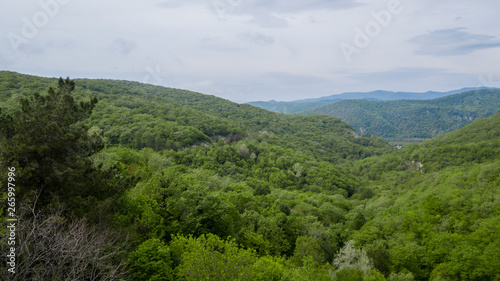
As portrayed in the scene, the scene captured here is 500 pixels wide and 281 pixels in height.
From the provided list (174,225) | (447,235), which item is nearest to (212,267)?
(174,225)

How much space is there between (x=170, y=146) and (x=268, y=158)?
3558 centimetres

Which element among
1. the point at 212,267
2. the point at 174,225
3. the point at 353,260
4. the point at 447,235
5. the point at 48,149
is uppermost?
the point at 48,149

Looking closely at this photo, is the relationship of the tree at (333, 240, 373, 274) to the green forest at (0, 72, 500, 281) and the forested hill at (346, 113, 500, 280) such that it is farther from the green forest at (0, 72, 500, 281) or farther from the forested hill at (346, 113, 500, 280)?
the forested hill at (346, 113, 500, 280)

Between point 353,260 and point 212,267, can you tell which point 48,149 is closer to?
point 212,267

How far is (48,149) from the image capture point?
15.8m

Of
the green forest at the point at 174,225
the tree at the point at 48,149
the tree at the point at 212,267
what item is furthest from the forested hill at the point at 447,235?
the tree at the point at 48,149

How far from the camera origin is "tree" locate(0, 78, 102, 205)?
14.7 meters

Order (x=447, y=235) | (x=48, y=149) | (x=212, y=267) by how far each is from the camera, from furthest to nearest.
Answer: (x=447, y=235) → (x=48, y=149) → (x=212, y=267)

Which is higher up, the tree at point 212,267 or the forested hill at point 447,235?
the tree at point 212,267

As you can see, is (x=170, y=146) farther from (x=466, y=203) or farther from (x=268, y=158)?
(x=466, y=203)

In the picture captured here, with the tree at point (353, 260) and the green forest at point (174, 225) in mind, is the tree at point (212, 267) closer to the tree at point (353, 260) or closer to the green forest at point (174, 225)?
the green forest at point (174, 225)

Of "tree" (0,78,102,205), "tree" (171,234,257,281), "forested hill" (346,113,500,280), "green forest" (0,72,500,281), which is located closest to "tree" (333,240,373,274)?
"green forest" (0,72,500,281)

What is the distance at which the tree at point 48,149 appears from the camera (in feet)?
48.2

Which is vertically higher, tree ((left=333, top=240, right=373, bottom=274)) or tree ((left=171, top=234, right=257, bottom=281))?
tree ((left=171, top=234, right=257, bottom=281))
